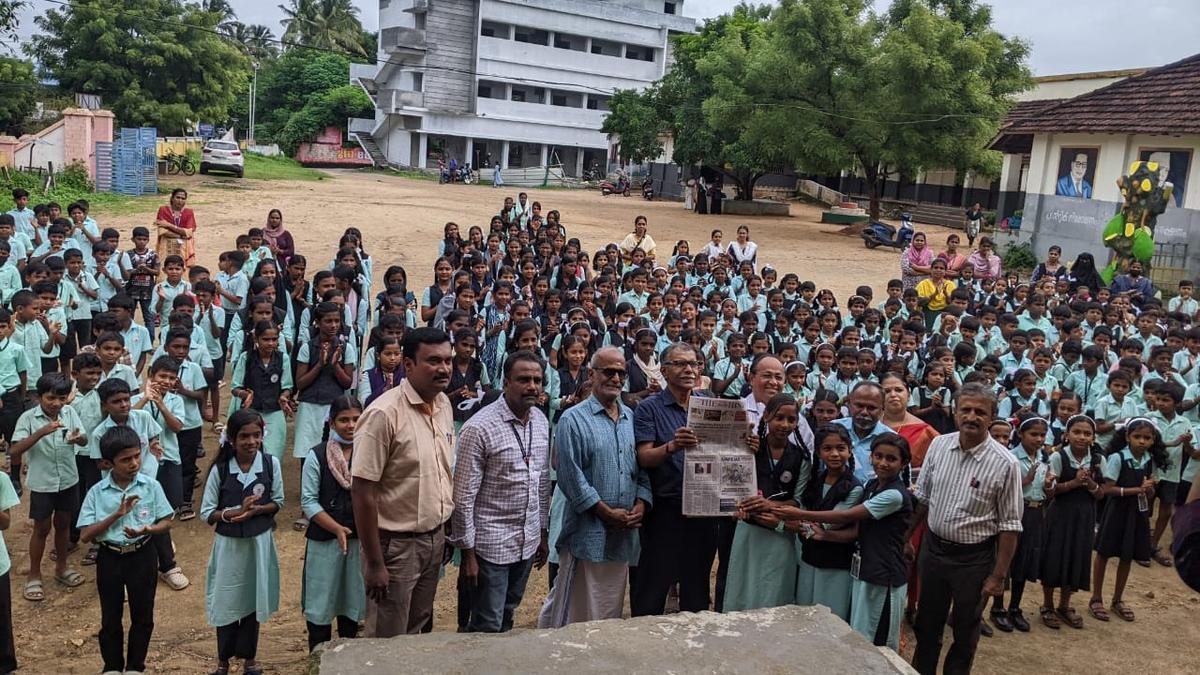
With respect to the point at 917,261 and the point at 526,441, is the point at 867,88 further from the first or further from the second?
the point at 526,441

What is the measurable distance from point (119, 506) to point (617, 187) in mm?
39441

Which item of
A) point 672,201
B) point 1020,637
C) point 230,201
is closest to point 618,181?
point 672,201

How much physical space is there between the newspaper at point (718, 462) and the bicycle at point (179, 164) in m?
31.5

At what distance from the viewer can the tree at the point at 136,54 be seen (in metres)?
28.2

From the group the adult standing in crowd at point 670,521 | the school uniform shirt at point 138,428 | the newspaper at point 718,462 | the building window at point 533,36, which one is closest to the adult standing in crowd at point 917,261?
the adult standing in crowd at point 670,521

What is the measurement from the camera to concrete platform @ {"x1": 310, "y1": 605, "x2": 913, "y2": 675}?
2725mm

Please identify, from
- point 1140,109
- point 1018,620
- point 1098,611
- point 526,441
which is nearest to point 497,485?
point 526,441

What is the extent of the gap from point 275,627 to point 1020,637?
417 centimetres

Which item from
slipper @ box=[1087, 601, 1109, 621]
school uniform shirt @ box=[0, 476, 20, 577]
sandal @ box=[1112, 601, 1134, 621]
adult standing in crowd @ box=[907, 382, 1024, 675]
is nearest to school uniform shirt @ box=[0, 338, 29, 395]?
school uniform shirt @ box=[0, 476, 20, 577]

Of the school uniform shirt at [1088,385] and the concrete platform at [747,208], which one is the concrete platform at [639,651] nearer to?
the school uniform shirt at [1088,385]

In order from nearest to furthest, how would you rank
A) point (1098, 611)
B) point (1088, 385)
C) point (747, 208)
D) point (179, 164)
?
point (1098, 611) → point (1088, 385) → point (179, 164) → point (747, 208)

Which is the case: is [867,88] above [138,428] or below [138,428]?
above

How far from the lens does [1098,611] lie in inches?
224

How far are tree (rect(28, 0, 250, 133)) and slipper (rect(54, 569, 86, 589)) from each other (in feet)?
88.7
